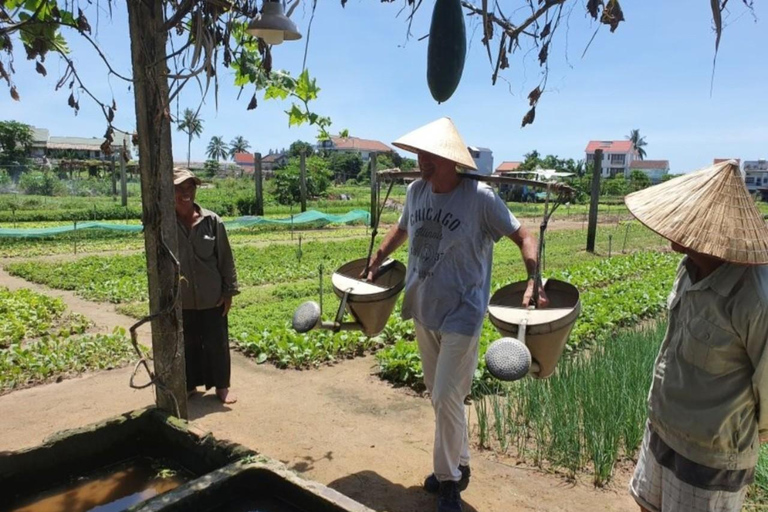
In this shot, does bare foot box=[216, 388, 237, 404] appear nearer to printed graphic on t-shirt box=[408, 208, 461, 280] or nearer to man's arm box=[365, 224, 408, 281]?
man's arm box=[365, 224, 408, 281]

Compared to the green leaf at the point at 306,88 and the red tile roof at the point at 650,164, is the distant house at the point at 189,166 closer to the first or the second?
the green leaf at the point at 306,88

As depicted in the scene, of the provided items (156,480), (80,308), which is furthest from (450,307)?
(80,308)

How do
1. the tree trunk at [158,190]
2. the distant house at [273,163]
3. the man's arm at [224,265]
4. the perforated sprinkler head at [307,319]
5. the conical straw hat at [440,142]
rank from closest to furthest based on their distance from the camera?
the tree trunk at [158,190] < the conical straw hat at [440,142] < the perforated sprinkler head at [307,319] < the man's arm at [224,265] < the distant house at [273,163]

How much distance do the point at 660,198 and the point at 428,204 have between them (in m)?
1.25

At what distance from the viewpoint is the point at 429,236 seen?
3.18 metres

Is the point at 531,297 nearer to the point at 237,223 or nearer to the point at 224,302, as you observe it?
the point at 224,302

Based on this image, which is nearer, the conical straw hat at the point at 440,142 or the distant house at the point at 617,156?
the conical straw hat at the point at 440,142

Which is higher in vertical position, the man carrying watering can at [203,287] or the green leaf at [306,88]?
the green leaf at [306,88]

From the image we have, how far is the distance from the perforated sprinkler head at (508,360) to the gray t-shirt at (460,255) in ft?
1.46

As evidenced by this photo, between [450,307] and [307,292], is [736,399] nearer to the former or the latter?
[450,307]

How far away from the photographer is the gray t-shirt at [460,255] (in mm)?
3059

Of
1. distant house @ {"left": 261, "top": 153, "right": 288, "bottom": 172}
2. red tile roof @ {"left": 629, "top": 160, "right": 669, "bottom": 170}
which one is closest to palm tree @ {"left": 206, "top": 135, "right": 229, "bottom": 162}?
distant house @ {"left": 261, "top": 153, "right": 288, "bottom": 172}

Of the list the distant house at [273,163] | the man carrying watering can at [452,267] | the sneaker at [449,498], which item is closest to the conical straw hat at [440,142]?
the man carrying watering can at [452,267]

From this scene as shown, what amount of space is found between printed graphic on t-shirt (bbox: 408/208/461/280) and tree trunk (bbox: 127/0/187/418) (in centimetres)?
125
